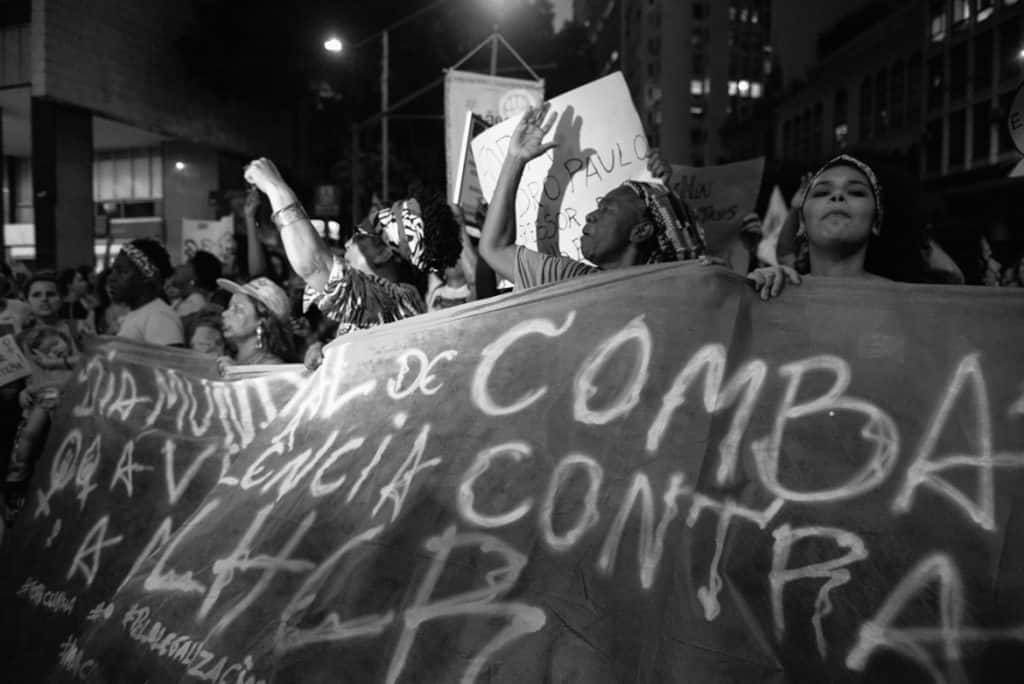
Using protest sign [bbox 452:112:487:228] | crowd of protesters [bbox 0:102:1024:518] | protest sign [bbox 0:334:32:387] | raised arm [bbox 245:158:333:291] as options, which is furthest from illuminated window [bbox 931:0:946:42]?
protest sign [bbox 0:334:32:387]

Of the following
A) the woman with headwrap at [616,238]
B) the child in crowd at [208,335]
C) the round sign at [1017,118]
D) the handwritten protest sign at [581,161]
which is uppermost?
the round sign at [1017,118]

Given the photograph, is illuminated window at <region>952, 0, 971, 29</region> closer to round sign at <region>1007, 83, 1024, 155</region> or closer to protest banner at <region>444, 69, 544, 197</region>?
protest banner at <region>444, 69, 544, 197</region>

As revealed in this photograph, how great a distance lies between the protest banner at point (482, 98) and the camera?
7.95m

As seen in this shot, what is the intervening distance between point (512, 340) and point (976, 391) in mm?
1271

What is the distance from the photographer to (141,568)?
295cm

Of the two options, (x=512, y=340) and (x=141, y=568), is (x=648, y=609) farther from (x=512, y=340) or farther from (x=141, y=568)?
(x=141, y=568)

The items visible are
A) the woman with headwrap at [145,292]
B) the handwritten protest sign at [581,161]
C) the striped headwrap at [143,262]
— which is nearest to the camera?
the handwritten protest sign at [581,161]

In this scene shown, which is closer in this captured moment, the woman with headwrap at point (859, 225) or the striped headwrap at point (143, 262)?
the woman with headwrap at point (859, 225)

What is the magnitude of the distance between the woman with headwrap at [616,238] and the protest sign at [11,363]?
284 cm

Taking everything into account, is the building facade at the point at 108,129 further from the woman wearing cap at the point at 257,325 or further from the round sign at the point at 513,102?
the woman wearing cap at the point at 257,325

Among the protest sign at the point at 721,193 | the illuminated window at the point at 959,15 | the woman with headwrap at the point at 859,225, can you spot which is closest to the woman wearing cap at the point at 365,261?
the woman with headwrap at the point at 859,225

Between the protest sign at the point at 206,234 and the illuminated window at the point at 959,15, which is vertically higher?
the illuminated window at the point at 959,15

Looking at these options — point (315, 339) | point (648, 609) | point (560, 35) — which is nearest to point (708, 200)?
point (315, 339)

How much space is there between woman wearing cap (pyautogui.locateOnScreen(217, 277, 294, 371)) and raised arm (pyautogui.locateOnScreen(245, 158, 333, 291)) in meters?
0.62
